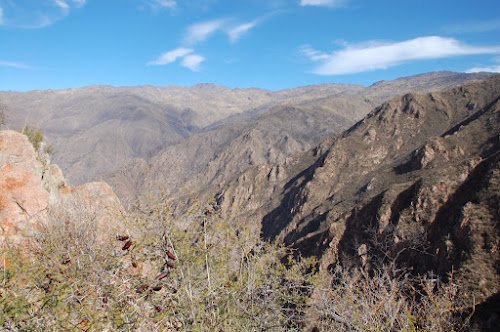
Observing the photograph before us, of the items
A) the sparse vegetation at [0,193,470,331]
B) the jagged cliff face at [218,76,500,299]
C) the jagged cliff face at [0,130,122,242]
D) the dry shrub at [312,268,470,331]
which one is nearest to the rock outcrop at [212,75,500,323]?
the jagged cliff face at [218,76,500,299]

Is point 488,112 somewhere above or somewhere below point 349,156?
above

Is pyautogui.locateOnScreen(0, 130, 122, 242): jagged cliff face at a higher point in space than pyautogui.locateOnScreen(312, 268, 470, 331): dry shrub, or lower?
higher

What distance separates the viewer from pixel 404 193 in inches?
1241

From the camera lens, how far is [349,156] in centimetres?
7344

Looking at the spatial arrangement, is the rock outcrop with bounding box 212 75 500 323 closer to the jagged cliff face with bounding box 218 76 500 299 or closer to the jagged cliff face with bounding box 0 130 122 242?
the jagged cliff face with bounding box 218 76 500 299

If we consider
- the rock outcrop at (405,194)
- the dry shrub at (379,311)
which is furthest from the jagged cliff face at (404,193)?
the dry shrub at (379,311)

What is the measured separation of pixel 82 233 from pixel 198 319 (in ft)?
25.9

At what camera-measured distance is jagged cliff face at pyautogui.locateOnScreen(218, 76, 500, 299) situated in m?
21.8

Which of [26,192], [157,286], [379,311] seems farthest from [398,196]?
[26,192]

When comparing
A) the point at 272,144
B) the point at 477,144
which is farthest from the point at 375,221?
the point at 272,144

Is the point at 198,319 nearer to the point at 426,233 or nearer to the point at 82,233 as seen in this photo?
the point at 82,233

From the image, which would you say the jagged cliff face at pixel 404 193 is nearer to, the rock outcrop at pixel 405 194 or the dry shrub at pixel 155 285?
the rock outcrop at pixel 405 194

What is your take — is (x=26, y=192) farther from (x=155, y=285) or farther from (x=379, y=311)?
(x=379, y=311)

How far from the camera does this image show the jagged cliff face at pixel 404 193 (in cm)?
2178
